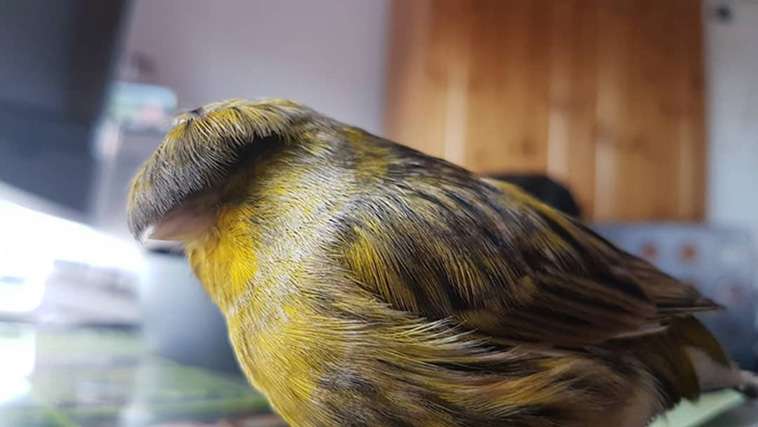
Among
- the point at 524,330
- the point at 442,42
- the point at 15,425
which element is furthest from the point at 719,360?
the point at 442,42

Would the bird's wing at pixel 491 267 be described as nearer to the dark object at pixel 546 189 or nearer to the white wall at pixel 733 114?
the dark object at pixel 546 189

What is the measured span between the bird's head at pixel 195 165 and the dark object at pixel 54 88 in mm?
816

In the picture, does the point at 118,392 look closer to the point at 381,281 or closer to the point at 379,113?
the point at 381,281

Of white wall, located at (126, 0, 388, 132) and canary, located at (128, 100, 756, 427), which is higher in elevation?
white wall, located at (126, 0, 388, 132)

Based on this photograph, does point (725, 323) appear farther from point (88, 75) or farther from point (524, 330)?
point (88, 75)

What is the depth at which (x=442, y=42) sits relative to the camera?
217 centimetres

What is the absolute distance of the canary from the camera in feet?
1.19

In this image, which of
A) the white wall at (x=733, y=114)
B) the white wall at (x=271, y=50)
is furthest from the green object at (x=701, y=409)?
the white wall at (x=733, y=114)

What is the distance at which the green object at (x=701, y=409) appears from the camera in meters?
0.57

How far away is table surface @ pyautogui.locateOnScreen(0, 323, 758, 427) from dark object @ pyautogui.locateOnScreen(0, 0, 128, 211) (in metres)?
0.33

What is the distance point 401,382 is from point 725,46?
268 cm

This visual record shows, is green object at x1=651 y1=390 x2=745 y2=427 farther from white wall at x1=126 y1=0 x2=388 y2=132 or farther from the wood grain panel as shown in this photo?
white wall at x1=126 y1=0 x2=388 y2=132

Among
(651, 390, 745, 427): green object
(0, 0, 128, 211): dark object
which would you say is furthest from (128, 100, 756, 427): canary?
(0, 0, 128, 211): dark object

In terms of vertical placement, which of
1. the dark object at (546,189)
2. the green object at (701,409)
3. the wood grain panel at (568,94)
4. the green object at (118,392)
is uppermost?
the wood grain panel at (568,94)
